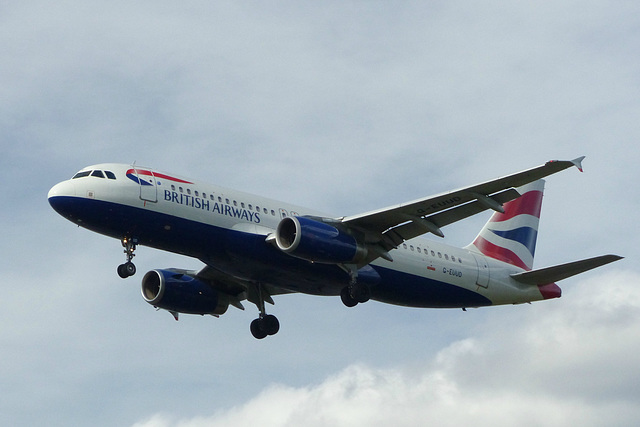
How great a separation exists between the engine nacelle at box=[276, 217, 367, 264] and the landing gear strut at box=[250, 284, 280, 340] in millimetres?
6988

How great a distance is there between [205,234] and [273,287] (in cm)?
734

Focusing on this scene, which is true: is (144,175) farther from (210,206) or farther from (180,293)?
(180,293)

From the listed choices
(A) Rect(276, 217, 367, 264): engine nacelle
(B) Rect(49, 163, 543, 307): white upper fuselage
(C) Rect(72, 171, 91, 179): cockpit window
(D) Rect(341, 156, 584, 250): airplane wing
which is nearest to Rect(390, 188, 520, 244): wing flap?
(D) Rect(341, 156, 584, 250): airplane wing

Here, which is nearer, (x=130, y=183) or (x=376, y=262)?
(x=130, y=183)

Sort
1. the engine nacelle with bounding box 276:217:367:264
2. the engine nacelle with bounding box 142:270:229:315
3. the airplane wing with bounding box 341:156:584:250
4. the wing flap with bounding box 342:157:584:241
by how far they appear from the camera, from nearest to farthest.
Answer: the wing flap with bounding box 342:157:584:241, the airplane wing with bounding box 341:156:584:250, the engine nacelle with bounding box 276:217:367:264, the engine nacelle with bounding box 142:270:229:315

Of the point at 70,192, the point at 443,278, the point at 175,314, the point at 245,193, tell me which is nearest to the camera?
the point at 70,192

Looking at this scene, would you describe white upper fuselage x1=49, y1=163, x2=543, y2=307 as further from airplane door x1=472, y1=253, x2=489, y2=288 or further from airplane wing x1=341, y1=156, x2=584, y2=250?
airplane door x1=472, y1=253, x2=489, y2=288

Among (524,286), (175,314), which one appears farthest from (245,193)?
(524,286)

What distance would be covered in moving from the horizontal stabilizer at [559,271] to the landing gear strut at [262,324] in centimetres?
1026

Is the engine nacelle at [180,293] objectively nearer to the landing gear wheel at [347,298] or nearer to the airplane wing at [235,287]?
the airplane wing at [235,287]

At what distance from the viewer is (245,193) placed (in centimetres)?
3806

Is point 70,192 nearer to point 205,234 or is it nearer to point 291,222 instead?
point 205,234

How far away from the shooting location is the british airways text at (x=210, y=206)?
118 feet

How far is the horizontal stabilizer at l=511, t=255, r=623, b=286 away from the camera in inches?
1467
